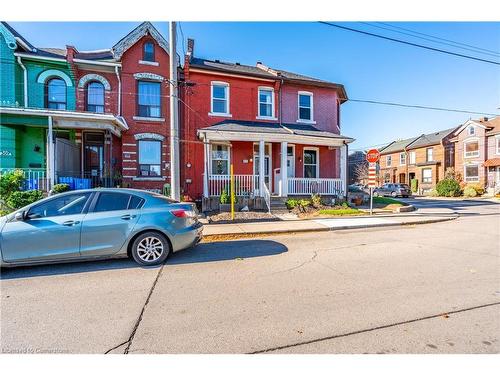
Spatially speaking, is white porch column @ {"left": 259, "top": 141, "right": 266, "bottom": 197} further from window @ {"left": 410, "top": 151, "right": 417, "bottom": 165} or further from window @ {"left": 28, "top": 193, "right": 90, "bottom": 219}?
window @ {"left": 410, "top": 151, "right": 417, "bottom": 165}

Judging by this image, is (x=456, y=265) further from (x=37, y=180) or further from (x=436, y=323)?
(x=37, y=180)

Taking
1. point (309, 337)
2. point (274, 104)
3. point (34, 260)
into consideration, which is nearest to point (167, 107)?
point (274, 104)

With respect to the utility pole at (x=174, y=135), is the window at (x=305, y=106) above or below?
above

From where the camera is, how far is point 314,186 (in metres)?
14.0

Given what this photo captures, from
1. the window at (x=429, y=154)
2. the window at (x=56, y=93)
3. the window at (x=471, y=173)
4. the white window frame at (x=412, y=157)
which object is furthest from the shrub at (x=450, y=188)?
the window at (x=56, y=93)

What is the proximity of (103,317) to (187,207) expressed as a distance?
2.90 metres

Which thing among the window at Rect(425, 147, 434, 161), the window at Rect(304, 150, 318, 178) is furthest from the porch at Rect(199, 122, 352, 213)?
the window at Rect(425, 147, 434, 161)

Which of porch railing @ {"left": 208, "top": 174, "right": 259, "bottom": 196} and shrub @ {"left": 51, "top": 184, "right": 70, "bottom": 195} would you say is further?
porch railing @ {"left": 208, "top": 174, "right": 259, "bottom": 196}

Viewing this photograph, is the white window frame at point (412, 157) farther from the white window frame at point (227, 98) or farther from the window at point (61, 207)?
the window at point (61, 207)

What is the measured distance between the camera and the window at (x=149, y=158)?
1390 cm

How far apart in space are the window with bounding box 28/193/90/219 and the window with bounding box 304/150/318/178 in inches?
509

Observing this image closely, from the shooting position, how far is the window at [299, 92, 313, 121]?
1661 cm

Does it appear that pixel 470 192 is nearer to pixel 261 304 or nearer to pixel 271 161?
pixel 271 161

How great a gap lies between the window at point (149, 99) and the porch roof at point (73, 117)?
2.36m
